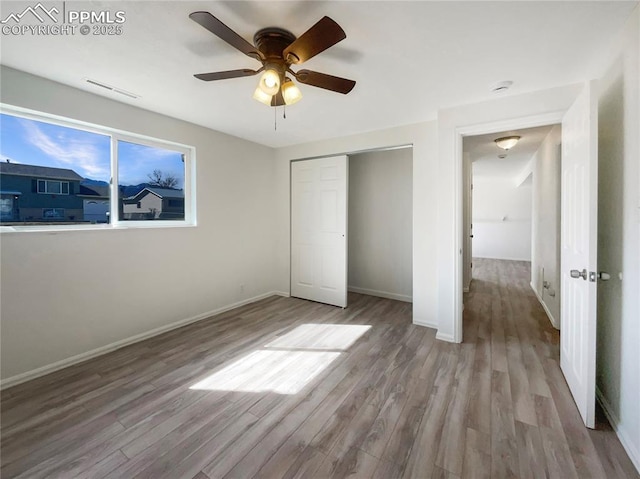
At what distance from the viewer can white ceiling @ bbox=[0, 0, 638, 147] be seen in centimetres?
151

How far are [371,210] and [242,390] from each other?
3.51 meters

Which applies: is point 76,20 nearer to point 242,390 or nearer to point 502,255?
point 242,390

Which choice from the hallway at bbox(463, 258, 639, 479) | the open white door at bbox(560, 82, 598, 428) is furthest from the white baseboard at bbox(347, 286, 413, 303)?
the open white door at bbox(560, 82, 598, 428)

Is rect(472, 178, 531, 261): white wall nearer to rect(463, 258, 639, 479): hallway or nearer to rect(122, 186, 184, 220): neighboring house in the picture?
rect(463, 258, 639, 479): hallway

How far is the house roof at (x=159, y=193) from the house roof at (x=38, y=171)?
487 millimetres

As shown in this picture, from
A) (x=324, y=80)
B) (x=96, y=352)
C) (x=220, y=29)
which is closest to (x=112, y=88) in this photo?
(x=220, y=29)

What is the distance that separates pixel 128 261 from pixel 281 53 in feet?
8.10

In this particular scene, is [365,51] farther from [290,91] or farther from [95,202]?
[95,202]

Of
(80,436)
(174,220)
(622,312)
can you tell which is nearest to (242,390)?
(80,436)

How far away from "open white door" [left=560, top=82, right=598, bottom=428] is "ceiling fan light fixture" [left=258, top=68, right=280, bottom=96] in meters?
1.92

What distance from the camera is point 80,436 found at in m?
1.64

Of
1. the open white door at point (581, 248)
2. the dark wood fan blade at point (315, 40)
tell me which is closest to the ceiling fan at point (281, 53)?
the dark wood fan blade at point (315, 40)

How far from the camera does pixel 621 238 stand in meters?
1.67

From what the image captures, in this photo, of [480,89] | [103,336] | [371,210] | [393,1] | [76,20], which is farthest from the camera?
[371,210]
